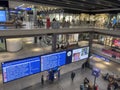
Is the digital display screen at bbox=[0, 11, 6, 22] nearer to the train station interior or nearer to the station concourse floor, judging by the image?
the train station interior

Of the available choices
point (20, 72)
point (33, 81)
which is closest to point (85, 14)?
point (33, 81)

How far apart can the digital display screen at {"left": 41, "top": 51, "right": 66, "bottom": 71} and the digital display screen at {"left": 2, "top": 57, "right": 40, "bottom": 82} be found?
591 mm

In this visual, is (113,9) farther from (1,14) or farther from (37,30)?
(1,14)

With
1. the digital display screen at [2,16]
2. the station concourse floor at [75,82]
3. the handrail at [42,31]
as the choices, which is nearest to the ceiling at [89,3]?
the handrail at [42,31]

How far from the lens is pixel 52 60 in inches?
455

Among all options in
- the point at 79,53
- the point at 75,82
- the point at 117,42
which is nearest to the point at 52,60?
the point at 79,53

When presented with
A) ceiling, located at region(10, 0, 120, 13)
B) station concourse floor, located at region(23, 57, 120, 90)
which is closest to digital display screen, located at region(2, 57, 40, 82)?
station concourse floor, located at region(23, 57, 120, 90)

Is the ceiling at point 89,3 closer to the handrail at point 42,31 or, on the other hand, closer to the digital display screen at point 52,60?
the handrail at point 42,31

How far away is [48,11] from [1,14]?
10.7m

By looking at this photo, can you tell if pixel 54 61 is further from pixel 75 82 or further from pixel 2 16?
pixel 2 16

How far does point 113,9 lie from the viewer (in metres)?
21.8

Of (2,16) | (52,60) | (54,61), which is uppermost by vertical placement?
(2,16)

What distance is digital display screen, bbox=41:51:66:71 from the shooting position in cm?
1103

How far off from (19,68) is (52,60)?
322cm
